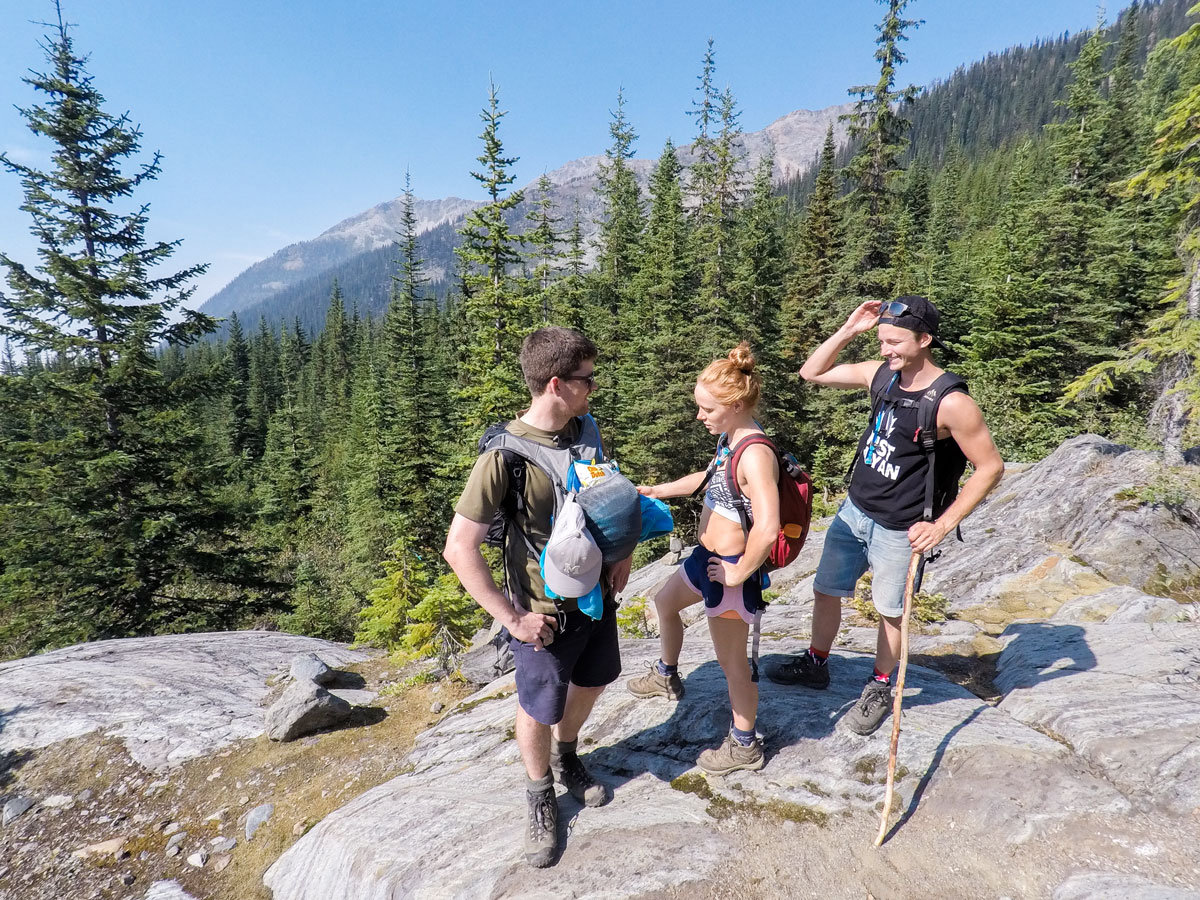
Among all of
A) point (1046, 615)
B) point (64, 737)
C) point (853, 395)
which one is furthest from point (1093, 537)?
point (853, 395)

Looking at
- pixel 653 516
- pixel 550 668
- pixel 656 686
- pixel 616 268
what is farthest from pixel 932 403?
pixel 616 268

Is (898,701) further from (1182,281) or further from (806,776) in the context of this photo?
(1182,281)

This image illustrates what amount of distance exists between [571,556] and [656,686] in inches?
85.8

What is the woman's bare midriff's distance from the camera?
3121 millimetres

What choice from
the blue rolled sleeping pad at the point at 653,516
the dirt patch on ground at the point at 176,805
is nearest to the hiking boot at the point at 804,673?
the blue rolled sleeping pad at the point at 653,516

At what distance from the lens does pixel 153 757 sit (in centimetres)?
567

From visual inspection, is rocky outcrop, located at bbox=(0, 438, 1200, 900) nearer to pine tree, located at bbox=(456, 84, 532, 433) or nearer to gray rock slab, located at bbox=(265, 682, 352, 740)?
gray rock slab, located at bbox=(265, 682, 352, 740)

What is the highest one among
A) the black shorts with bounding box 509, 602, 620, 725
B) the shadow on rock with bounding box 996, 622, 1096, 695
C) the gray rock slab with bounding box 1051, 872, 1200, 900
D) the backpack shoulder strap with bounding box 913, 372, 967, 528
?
the backpack shoulder strap with bounding box 913, 372, 967, 528

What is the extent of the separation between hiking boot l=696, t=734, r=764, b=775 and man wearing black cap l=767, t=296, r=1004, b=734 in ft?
2.29

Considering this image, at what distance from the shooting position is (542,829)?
3090 mm

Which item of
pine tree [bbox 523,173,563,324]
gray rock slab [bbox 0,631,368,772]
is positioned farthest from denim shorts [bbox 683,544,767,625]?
pine tree [bbox 523,173,563,324]

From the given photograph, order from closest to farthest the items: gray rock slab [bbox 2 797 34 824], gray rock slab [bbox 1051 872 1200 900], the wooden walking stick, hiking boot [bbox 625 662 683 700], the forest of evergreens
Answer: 1. gray rock slab [bbox 1051 872 1200 900]
2. the wooden walking stick
3. hiking boot [bbox 625 662 683 700]
4. gray rock slab [bbox 2 797 34 824]
5. the forest of evergreens

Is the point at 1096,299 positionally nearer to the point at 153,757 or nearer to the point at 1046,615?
the point at 1046,615

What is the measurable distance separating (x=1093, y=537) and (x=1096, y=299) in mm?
19045
